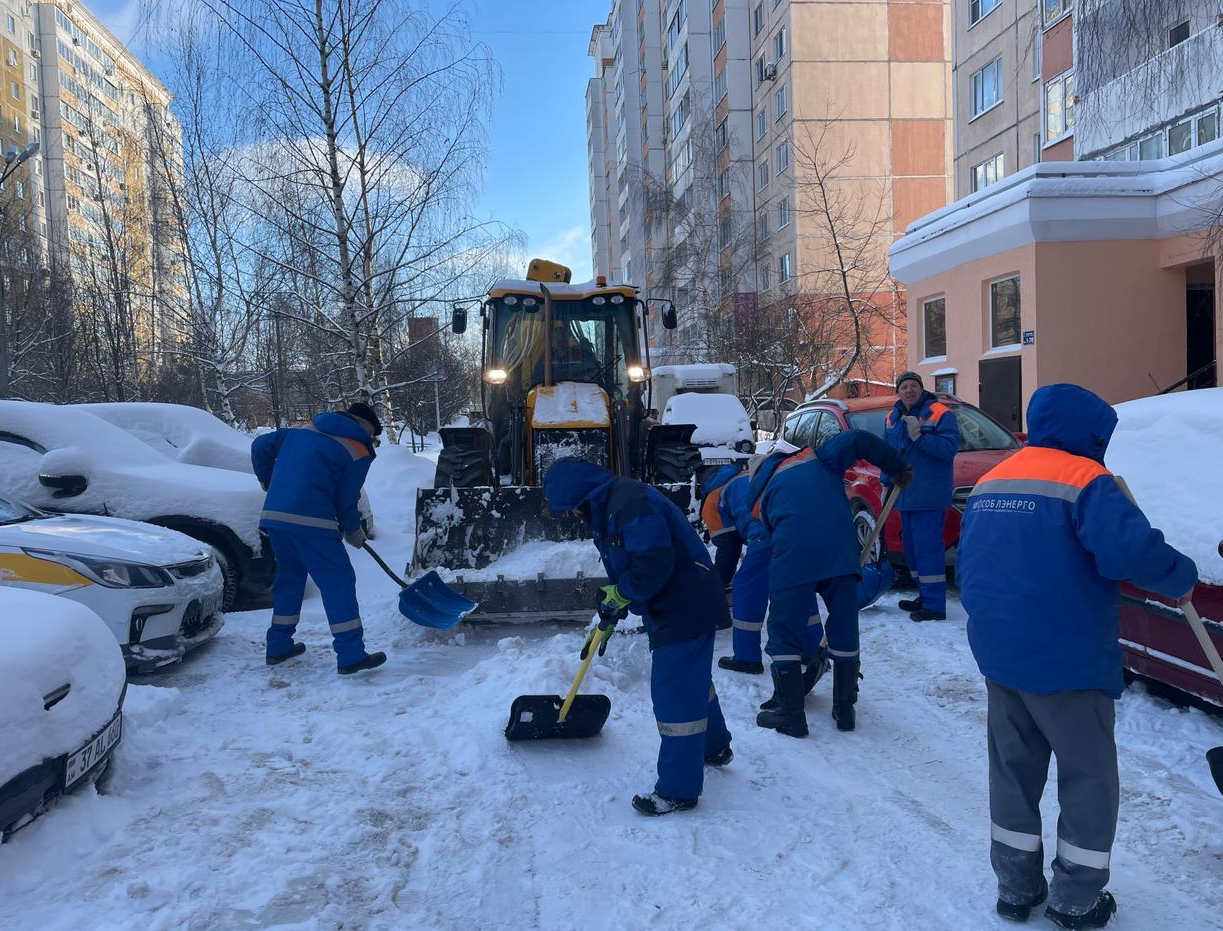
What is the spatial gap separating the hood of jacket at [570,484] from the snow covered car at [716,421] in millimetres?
13002

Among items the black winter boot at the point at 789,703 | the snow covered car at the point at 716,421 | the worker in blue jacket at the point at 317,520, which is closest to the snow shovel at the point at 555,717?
Result: the black winter boot at the point at 789,703

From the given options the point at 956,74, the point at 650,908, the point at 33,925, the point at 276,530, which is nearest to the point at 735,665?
the point at 650,908

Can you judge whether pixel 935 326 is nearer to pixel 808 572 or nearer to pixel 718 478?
pixel 718 478

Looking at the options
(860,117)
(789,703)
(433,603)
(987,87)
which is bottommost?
(789,703)

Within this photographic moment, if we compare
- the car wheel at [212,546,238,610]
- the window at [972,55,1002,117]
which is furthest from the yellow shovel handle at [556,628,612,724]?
the window at [972,55,1002,117]

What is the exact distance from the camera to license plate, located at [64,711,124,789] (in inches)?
131

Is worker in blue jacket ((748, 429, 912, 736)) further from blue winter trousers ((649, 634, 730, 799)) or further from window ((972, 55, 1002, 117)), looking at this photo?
window ((972, 55, 1002, 117))

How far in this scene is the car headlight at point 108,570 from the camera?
5125mm

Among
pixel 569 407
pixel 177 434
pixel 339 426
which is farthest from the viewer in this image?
pixel 177 434

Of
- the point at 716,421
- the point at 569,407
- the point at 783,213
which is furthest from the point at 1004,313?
the point at 783,213

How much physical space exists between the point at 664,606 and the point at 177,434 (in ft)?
26.5

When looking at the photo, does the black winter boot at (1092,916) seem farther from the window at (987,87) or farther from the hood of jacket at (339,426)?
the window at (987,87)

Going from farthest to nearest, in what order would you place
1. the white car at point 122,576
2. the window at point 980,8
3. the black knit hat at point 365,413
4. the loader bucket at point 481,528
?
the window at point 980,8 → the loader bucket at point 481,528 → the black knit hat at point 365,413 → the white car at point 122,576

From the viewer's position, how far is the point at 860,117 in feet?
109
